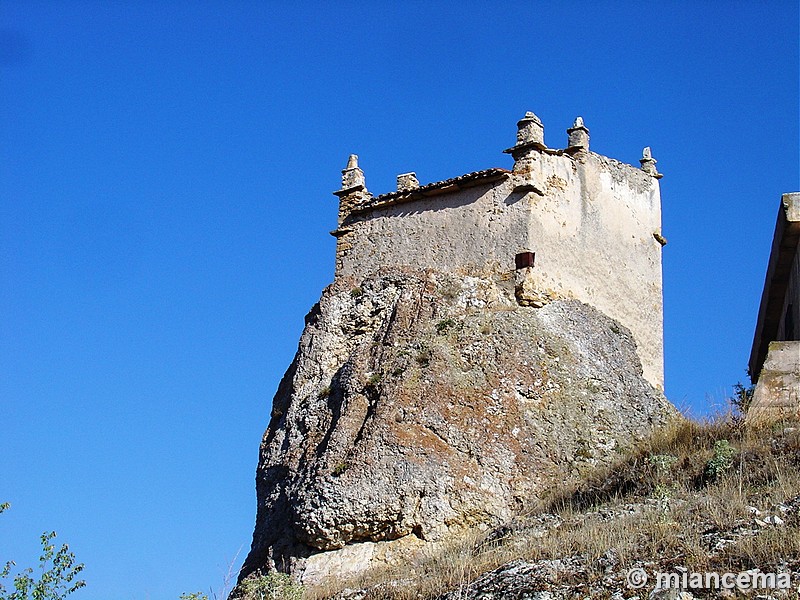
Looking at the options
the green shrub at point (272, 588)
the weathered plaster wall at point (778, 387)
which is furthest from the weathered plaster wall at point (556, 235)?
the green shrub at point (272, 588)

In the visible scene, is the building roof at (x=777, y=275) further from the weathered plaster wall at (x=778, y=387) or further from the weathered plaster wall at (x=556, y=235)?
the weathered plaster wall at (x=778, y=387)

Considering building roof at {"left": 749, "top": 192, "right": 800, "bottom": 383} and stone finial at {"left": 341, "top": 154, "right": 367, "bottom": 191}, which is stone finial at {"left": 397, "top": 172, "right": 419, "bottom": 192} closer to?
stone finial at {"left": 341, "top": 154, "right": 367, "bottom": 191}

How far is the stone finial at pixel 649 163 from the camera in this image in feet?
72.8

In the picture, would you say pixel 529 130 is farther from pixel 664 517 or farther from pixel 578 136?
pixel 664 517

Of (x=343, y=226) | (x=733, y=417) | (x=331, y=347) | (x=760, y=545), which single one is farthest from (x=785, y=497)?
(x=343, y=226)

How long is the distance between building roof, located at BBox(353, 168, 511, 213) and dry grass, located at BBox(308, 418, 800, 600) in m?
4.89

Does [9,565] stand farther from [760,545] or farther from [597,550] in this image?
[760,545]

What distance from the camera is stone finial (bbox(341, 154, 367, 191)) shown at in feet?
71.2

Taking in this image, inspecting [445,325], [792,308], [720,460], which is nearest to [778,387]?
[720,460]

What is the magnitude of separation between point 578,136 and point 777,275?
4.62 metres

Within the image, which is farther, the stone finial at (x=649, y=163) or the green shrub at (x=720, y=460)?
the stone finial at (x=649, y=163)

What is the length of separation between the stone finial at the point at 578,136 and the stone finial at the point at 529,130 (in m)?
0.88

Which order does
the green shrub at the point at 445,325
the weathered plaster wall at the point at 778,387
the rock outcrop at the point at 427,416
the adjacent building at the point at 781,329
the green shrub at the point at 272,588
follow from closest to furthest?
the green shrub at the point at 272,588 → the rock outcrop at the point at 427,416 → the weathered plaster wall at the point at 778,387 → the adjacent building at the point at 781,329 → the green shrub at the point at 445,325

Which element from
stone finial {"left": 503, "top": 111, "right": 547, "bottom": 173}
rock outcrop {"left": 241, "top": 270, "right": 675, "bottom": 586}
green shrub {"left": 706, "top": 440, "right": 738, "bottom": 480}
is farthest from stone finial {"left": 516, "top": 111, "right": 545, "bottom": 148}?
green shrub {"left": 706, "top": 440, "right": 738, "bottom": 480}
